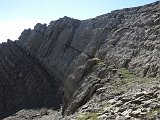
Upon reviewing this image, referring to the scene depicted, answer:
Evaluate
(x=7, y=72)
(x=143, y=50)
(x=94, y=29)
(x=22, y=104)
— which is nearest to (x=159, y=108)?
(x=143, y=50)

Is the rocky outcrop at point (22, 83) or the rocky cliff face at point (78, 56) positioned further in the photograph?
the rocky outcrop at point (22, 83)

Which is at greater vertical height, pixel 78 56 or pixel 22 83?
pixel 78 56

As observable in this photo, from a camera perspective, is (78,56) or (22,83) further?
(22,83)

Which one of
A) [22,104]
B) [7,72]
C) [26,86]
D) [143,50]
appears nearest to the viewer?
[143,50]

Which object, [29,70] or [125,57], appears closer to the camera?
[125,57]

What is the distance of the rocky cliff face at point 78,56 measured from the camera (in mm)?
58856

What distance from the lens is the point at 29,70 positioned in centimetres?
14675

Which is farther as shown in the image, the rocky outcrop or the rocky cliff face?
the rocky outcrop

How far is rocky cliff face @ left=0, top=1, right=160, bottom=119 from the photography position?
58.9m

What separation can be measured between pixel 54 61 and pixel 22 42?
46133 millimetres

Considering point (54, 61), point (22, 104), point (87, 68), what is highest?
point (54, 61)

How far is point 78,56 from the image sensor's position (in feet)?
325

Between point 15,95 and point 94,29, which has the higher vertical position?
point 94,29

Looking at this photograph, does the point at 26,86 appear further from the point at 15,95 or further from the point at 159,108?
the point at 159,108
